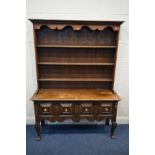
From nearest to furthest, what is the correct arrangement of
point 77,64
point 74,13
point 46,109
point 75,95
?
point 46,109 < point 75,95 < point 77,64 < point 74,13

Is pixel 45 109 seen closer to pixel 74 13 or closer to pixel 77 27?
pixel 77 27

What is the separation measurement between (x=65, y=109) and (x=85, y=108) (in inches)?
12.0

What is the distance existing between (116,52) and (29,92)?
5.52ft

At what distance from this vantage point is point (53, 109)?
9.90 feet

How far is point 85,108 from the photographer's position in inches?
119

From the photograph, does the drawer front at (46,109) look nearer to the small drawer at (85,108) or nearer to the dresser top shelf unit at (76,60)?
the dresser top shelf unit at (76,60)

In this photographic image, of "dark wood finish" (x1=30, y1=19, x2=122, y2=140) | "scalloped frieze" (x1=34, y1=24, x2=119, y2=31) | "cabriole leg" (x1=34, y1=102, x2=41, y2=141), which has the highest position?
"scalloped frieze" (x1=34, y1=24, x2=119, y2=31)

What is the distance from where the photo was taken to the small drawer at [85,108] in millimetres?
3024

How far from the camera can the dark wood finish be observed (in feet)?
10.0

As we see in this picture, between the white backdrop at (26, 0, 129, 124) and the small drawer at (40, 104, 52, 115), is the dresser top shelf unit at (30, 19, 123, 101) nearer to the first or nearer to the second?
the white backdrop at (26, 0, 129, 124)

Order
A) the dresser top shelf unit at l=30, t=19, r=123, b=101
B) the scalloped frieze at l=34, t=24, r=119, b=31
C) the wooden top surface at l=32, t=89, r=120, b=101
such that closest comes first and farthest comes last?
1. the wooden top surface at l=32, t=89, r=120, b=101
2. the scalloped frieze at l=34, t=24, r=119, b=31
3. the dresser top shelf unit at l=30, t=19, r=123, b=101

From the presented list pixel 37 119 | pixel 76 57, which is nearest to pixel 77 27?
pixel 76 57

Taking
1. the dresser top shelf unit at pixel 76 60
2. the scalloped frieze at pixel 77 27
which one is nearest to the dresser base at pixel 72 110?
the dresser top shelf unit at pixel 76 60

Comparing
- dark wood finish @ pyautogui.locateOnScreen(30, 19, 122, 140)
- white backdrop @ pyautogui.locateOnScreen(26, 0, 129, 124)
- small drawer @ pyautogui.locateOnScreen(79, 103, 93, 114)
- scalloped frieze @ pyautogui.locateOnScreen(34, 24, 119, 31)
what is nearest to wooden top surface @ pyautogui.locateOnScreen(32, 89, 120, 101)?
dark wood finish @ pyautogui.locateOnScreen(30, 19, 122, 140)
